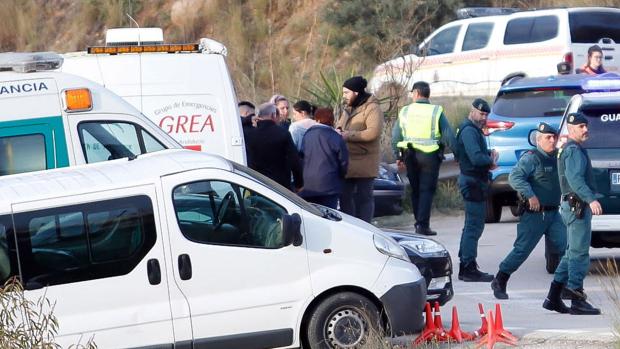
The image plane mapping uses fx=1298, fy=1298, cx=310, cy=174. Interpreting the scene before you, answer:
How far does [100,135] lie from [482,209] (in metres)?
3.66

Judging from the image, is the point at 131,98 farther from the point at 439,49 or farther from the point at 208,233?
the point at 439,49

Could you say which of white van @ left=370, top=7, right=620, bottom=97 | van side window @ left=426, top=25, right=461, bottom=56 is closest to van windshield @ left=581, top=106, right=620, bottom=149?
white van @ left=370, top=7, right=620, bottom=97

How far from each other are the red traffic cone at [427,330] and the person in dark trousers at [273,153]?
313 cm

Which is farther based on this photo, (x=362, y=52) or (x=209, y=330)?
(x=362, y=52)

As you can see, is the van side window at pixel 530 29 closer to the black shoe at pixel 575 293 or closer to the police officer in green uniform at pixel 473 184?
the police officer in green uniform at pixel 473 184

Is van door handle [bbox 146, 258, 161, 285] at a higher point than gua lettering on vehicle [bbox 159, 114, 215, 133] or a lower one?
lower

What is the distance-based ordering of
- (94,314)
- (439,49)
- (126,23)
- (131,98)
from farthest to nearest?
(126,23) → (439,49) → (131,98) → (94,314)

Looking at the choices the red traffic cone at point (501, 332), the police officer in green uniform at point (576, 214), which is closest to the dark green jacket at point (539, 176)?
the police officer in green uniform at point (576, 214)

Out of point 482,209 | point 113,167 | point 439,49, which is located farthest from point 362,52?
point 113,167

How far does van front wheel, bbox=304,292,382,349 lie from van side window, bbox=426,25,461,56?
15240 millimetres

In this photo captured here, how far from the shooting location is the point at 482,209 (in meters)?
11.8

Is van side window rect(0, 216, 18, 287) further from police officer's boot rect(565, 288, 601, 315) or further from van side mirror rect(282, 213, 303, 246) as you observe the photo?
police officer's boot rect(565, 288, 601, 315)

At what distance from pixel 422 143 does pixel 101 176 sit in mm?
6216

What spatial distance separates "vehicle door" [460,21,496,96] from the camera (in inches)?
892
